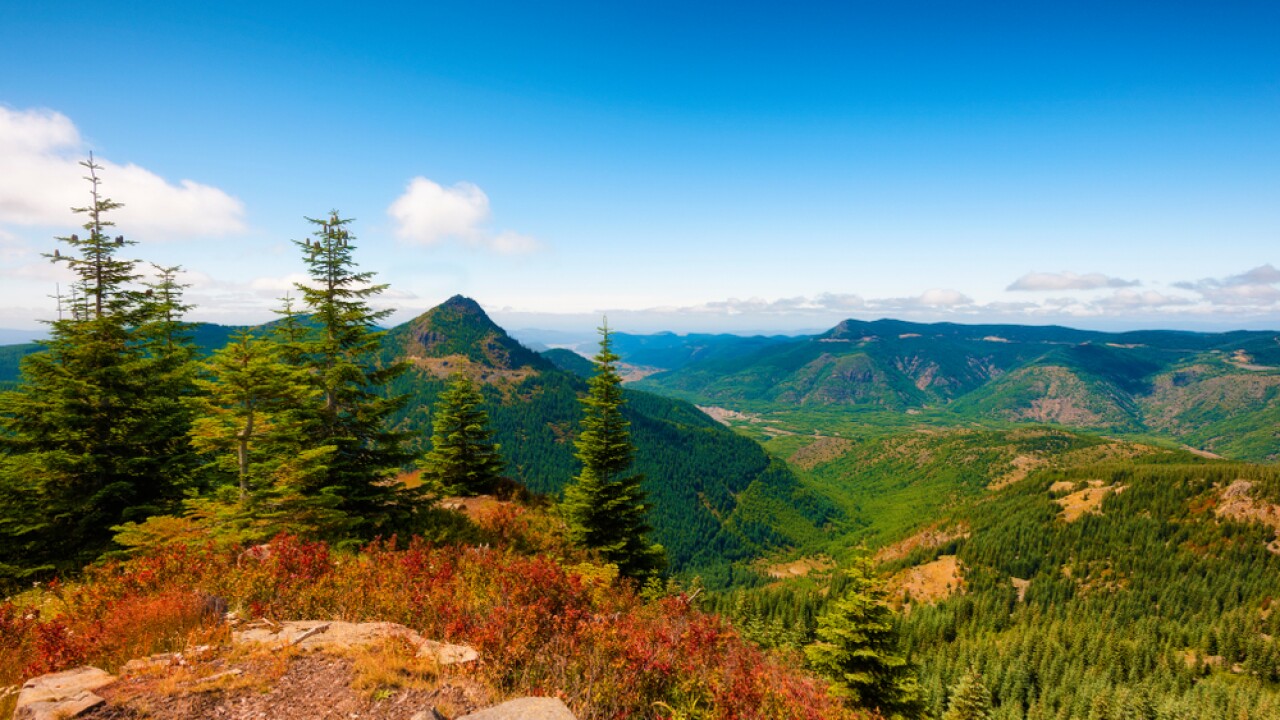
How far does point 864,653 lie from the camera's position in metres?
18.9

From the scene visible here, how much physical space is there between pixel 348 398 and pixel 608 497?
12.7 metres

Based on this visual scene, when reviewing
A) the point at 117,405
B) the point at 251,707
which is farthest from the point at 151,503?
the point at 251,707

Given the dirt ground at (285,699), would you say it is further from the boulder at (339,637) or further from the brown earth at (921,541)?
the brown earth at (921,541)

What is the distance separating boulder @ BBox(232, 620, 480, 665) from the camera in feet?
24.4

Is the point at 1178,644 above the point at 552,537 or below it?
below

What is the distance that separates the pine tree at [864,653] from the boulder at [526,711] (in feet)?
54.5

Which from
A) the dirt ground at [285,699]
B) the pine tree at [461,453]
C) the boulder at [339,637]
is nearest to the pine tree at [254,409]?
the boulder at [339,637]

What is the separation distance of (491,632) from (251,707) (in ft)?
10.0

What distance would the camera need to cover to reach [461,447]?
2978cm

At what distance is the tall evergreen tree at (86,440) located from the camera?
15555mm

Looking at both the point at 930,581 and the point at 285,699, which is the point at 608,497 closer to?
the point at 285,699

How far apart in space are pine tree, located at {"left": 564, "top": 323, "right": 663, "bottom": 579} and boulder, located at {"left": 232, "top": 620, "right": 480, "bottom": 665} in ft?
49.5

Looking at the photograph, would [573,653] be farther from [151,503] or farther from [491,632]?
[151,503]

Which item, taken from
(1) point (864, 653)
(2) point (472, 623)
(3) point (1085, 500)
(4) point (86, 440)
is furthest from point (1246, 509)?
(4) point (86, 440)
